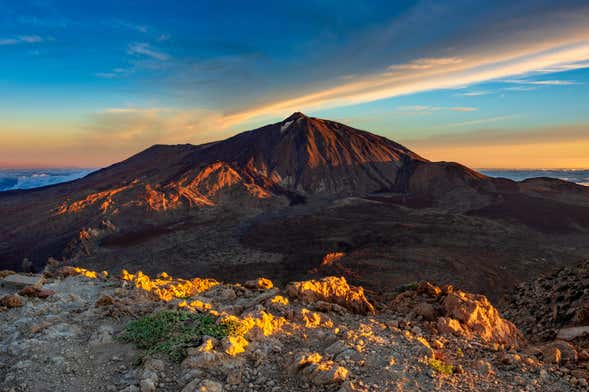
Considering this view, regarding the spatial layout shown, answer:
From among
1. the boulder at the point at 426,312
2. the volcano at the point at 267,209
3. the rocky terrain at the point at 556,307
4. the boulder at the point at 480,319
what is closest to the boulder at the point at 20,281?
the boulder at the point at 426,312

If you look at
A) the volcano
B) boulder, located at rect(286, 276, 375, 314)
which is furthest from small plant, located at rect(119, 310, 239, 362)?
the volcano

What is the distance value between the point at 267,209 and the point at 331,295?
47.8 m

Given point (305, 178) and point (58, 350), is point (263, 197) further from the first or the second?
point (58, 350)

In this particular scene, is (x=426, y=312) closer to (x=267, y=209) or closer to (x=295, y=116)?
(x=267, y=209)

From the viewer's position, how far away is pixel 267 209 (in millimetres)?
56344

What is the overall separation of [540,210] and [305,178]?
42.9 metres

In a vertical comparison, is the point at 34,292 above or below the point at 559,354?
above

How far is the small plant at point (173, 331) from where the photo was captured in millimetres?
5527

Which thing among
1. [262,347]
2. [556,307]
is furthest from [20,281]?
[556,307]

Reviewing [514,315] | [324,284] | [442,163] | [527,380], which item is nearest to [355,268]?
[514,315]

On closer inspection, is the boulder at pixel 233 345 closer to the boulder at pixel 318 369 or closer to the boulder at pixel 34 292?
the boulder at pixel 318 369

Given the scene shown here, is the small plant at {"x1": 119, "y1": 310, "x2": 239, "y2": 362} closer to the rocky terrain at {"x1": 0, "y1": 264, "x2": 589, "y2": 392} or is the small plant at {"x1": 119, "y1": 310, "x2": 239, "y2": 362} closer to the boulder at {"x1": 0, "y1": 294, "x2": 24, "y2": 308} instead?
the rocky terrain at {"x1": 0, "y1": 264, "x2": 589, "y2": 392}

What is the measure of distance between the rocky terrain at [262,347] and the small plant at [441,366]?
0.06 feet

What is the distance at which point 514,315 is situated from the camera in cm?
1197
